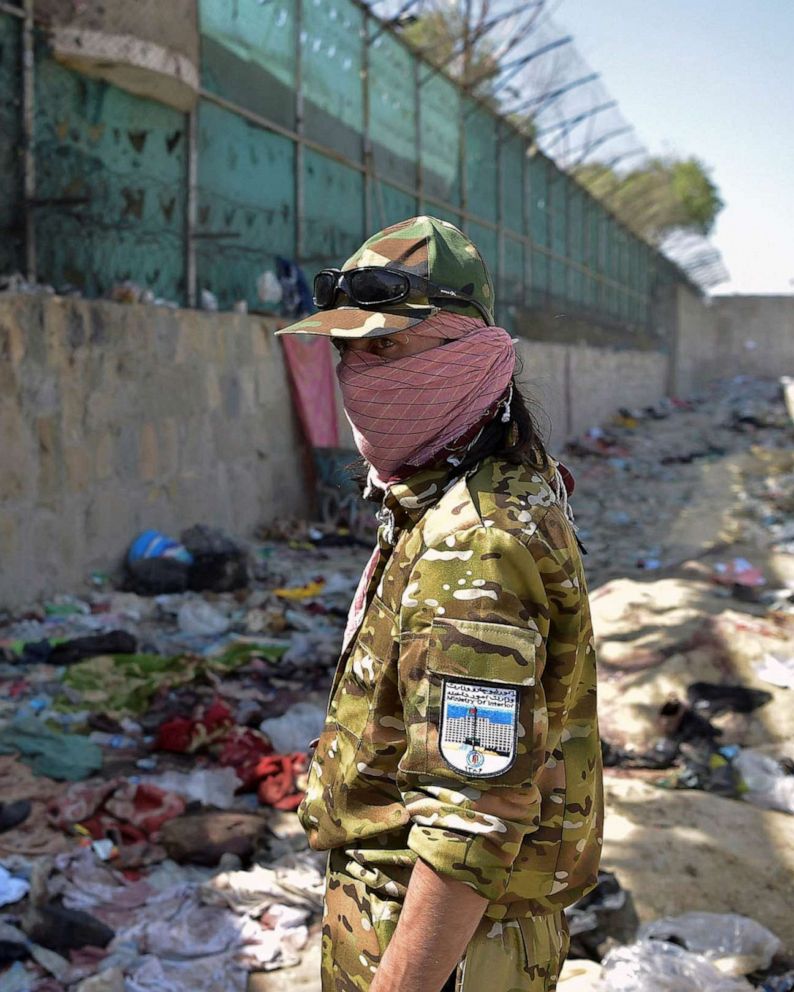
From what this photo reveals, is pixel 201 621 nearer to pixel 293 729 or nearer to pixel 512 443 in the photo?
pixel 293 729

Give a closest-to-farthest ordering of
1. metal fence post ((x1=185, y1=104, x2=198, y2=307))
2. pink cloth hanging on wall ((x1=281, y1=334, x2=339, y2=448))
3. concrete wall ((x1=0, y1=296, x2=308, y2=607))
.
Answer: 1. concrete wall ((x1=0, y1=296, x2=308, y2=607))
2. metal fence post ((x1=185, y1=104, x2=198, y2=307))
3. pink cloth hanging on wall ((x1=281, y1=334, x2=339, y2=448))

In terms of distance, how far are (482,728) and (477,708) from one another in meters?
0.02

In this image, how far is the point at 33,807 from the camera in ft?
11.1

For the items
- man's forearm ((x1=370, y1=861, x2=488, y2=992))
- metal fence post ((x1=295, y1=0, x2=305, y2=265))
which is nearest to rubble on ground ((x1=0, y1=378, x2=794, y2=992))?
man's forearm ((x1=370, y1=861, x2=488, y2=992))

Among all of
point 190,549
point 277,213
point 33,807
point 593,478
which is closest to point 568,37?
point 593,478

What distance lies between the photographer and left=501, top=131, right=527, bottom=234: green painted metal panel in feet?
54.3

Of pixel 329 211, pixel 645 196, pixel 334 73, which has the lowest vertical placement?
pixel 329 211

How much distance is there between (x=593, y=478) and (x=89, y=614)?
9.13 metres

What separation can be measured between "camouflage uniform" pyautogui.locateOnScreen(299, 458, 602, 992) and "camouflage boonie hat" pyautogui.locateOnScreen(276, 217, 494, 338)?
0.72 ft

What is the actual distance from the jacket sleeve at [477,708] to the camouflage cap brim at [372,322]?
0.30 metres

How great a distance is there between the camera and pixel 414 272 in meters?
1.26

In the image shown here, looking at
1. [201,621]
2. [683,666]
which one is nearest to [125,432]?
[201,621]

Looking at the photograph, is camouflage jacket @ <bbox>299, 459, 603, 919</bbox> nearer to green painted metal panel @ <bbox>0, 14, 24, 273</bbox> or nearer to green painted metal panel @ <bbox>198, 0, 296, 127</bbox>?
green painted metal panel @ <bbox>0, 14, 24, 273</bbox>

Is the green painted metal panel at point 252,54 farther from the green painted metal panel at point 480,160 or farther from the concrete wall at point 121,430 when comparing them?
the green painted metal panel at point 480,160
